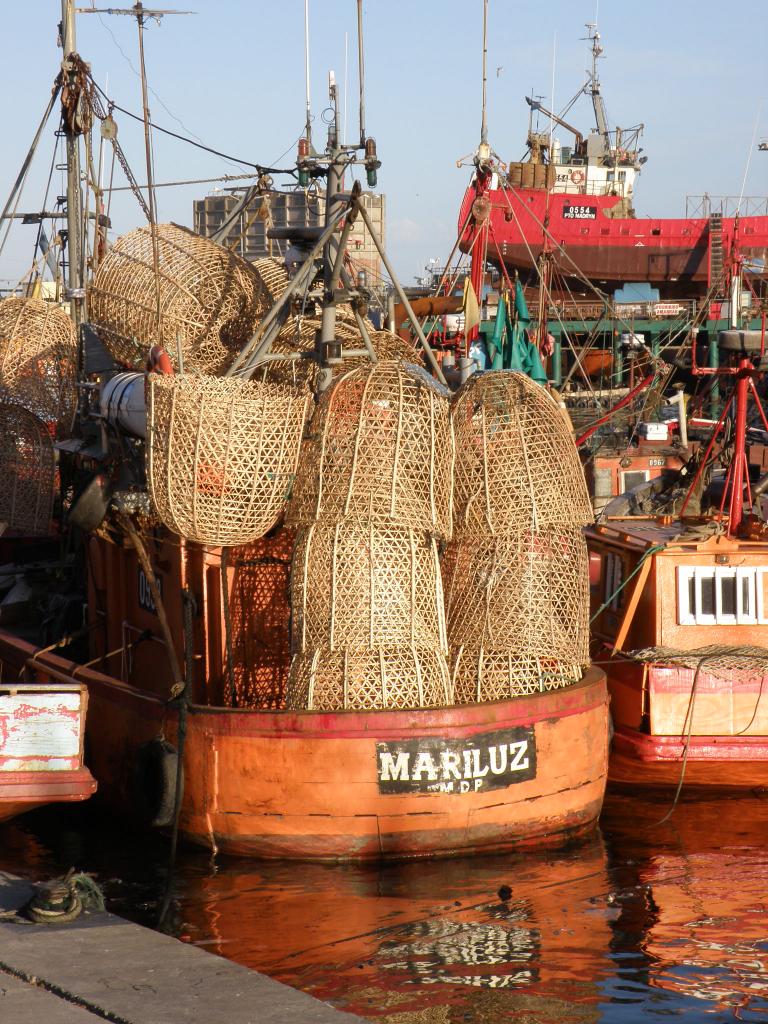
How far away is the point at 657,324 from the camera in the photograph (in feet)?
138

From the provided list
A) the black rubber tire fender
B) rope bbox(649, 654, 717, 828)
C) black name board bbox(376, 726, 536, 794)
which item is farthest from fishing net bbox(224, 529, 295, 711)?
rope bbox(649, 654, 717, 828)

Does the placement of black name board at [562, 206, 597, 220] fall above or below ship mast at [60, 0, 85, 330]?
above

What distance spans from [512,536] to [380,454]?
1.29m

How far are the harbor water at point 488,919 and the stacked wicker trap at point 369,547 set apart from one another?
1.25 m

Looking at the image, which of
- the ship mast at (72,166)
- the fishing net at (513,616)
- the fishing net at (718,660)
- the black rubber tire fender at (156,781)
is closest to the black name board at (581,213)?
the ship mast at (72,166)

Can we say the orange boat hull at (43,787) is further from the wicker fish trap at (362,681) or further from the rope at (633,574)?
the rope at (633,574)

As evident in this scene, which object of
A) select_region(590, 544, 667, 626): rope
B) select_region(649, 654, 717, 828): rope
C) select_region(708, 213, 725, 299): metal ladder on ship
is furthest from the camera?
select_region(708, 213, 725, 299): metal ladder on ship

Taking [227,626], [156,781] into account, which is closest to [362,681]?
[227,626]

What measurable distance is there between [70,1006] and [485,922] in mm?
3238

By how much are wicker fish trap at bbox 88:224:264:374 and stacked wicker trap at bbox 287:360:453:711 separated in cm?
280

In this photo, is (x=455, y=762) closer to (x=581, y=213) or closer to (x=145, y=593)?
(x=145, y=593)

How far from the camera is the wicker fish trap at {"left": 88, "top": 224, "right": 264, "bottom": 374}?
39.1 feet

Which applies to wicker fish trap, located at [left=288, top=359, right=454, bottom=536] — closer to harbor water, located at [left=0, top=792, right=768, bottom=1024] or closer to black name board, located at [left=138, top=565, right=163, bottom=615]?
black name board, located at [left=138, top=565, right=163, bottom=615]

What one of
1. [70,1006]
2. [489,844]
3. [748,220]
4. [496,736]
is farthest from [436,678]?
[748,220]
